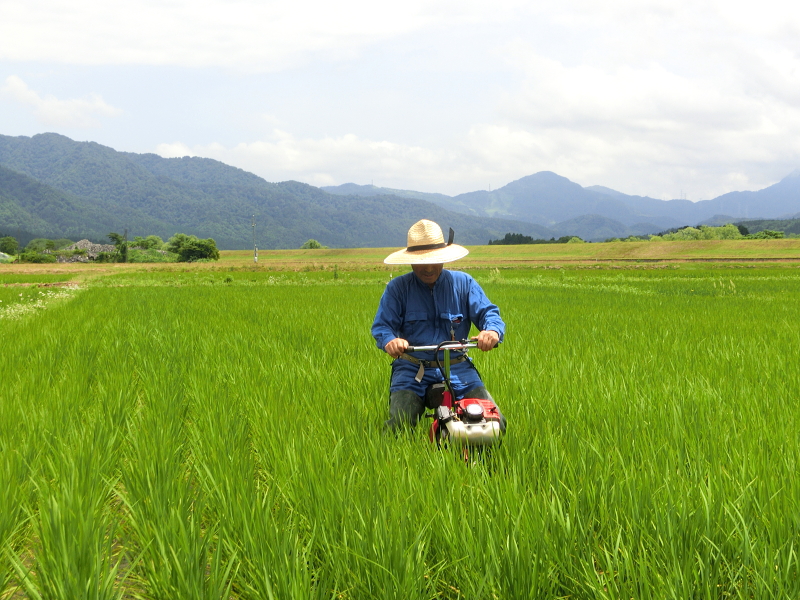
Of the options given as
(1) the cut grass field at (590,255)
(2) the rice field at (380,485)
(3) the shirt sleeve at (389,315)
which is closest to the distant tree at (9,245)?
(1) the cut grass field at (590,255)

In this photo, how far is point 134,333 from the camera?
7.23 m

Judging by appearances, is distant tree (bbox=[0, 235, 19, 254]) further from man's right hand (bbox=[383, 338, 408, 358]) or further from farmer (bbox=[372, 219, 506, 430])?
man's right hand (bbox=[383, 338, 408, 358])

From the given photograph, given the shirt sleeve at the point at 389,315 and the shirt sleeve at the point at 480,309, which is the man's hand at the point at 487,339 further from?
the shirt sleeve at the point at 389,315

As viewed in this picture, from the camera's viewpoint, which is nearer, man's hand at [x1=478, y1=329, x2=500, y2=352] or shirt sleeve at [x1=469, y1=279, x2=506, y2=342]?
man's hand at [x1=478, y1=329, x2=500, y2=352]

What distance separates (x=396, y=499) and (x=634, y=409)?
1.93m

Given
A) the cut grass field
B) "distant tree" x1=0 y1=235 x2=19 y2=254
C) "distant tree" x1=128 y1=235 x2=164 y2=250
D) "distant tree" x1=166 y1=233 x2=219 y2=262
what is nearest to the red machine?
the cut grass field

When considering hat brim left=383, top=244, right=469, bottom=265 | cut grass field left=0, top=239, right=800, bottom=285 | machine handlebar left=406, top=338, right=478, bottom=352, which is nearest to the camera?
machine handlebar left=406, top=338, right=478, bottom=352

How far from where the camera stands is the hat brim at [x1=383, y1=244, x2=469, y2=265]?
267 cm

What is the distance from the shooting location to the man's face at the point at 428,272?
116 inches

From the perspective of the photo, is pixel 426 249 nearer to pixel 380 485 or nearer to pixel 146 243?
pixel 380 485

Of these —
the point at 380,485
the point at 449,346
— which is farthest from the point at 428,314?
the point at 380,485

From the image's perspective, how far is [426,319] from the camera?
3.06 metres

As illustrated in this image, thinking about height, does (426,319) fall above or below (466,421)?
above

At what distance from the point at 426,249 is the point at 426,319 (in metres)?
0.44
